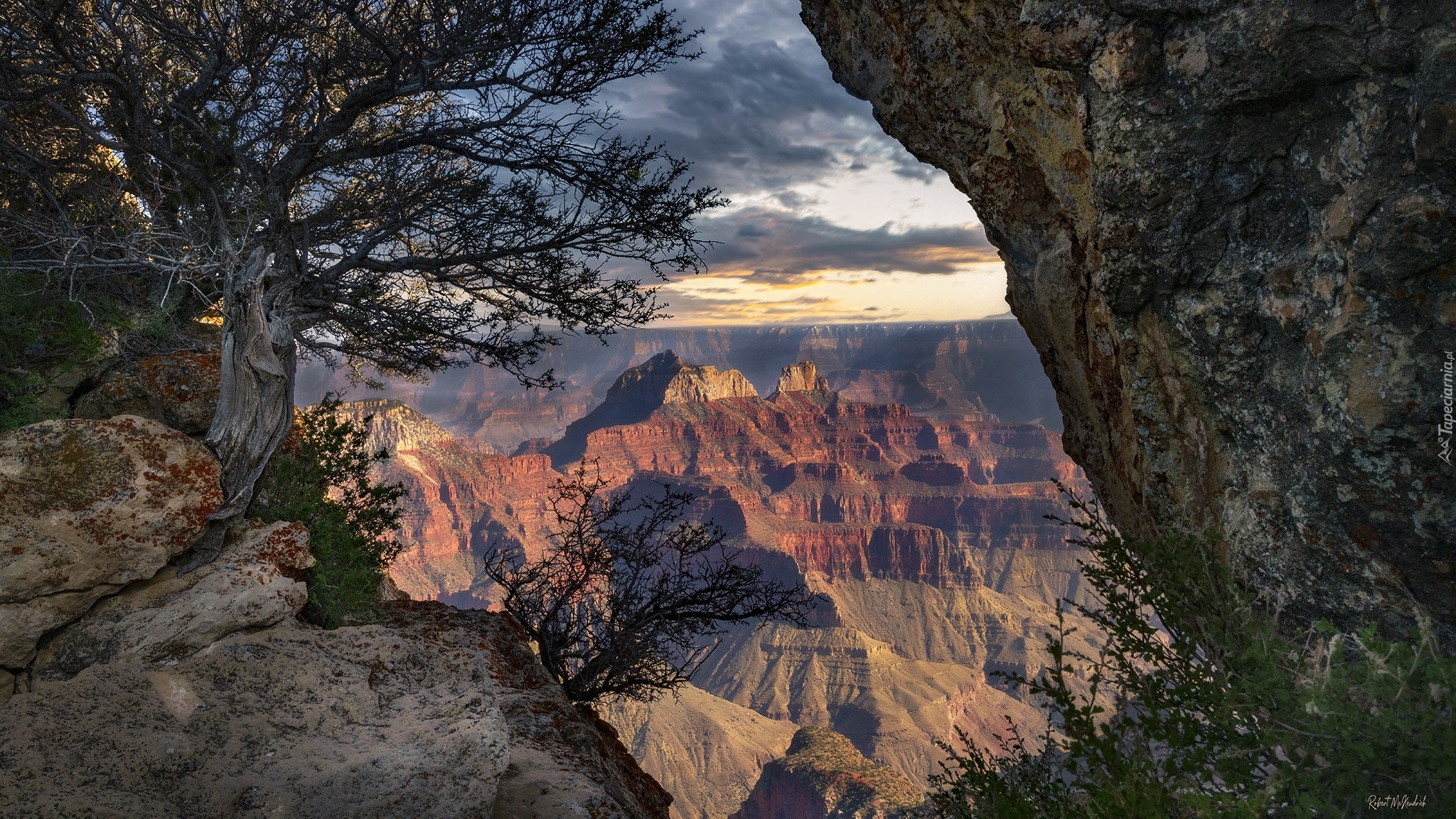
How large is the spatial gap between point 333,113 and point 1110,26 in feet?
21.8

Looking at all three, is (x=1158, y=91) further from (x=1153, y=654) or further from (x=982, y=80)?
(x=1153, y=654)

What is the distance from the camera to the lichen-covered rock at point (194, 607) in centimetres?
411

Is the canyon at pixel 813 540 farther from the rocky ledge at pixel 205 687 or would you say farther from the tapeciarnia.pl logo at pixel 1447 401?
the tapeciarnia.pl logo at pixel 1447 401

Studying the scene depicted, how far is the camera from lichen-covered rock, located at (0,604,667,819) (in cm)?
281

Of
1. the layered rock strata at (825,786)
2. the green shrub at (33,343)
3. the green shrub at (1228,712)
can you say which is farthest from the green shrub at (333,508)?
the layered rock strata at (825,786)

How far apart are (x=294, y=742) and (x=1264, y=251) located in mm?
5698

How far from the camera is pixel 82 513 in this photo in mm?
4488

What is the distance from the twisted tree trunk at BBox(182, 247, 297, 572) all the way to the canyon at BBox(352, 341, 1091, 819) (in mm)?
43095

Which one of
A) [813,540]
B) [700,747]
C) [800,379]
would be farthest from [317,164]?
[800,379]

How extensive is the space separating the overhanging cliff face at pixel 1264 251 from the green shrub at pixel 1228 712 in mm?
546

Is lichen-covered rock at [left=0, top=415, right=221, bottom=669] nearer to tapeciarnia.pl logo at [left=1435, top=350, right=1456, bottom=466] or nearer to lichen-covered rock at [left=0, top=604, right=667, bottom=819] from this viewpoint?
lichen-covered rock at [left=0, top=604, right=667, bottom=819]

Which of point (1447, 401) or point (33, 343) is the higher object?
point (33, 343)

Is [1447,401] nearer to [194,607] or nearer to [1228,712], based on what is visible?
[1228,712]

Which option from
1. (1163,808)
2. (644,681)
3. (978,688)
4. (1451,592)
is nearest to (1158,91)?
(1451,592)
